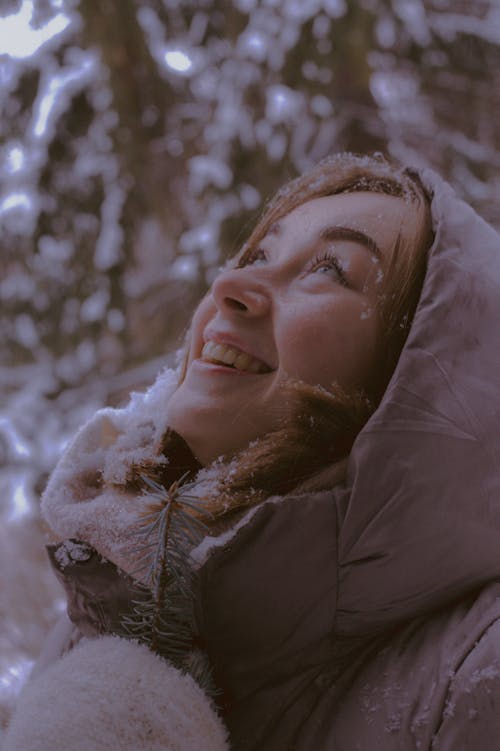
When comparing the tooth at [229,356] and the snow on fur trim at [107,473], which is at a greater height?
the tooth at [229,356]

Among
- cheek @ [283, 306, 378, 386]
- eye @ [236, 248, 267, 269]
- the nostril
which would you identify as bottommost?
cheek @ [283, 306, 378, 386]

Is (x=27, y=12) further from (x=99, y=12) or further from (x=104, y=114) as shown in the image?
(x=104, y=114)

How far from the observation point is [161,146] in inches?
101

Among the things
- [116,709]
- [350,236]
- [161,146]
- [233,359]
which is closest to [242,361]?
[233,359]

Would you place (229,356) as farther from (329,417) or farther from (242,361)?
(329,417)

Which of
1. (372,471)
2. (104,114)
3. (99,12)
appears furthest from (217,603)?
(104,114)

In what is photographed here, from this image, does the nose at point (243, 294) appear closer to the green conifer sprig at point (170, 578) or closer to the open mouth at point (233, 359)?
the open mouth at point (233, 359)

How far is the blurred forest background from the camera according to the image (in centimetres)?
239

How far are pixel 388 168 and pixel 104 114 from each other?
5.23 feet

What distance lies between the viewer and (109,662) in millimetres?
806

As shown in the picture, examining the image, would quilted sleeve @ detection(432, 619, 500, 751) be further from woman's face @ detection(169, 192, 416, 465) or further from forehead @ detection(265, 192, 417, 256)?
forehead @ detection(265, 192, 417, 256)

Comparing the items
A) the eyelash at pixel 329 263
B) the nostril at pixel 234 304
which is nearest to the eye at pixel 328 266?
the eyelash at pixel 329 263

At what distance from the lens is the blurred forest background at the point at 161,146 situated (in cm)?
239

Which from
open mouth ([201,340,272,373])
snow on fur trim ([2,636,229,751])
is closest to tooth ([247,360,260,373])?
open mouth ([201,340,272,373])
